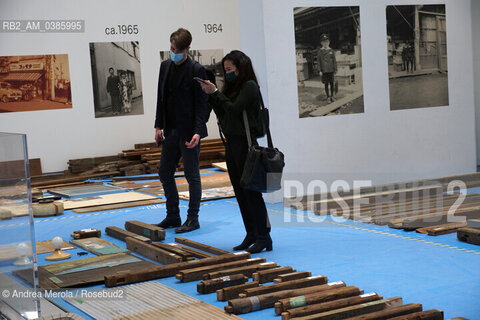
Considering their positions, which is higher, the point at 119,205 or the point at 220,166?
the point at 220,166

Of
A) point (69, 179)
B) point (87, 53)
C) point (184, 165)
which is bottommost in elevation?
point (69, 179)

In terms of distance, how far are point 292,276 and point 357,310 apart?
0.98 metres

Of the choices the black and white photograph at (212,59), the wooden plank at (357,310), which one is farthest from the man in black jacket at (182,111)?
the black and white photograph at (212,59)

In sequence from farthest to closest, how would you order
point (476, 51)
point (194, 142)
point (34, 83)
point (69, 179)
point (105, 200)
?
point (34, 83), point (69, 179), point (476, 51), point (105, 200), point (194, 142)

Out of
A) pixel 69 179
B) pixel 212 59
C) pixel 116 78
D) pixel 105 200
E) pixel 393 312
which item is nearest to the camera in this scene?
pixel 393 312

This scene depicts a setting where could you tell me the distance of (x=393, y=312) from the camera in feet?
14.6

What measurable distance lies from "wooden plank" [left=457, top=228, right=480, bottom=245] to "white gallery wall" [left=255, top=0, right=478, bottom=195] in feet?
11.6

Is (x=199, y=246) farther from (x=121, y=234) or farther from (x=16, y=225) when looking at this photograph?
(x=16, y=225)

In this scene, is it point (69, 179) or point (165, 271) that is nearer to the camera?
point (165, 271)

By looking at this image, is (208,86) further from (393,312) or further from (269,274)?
(393,312)

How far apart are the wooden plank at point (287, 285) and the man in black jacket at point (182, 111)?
2748 millimetres

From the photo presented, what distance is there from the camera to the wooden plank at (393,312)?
440cm

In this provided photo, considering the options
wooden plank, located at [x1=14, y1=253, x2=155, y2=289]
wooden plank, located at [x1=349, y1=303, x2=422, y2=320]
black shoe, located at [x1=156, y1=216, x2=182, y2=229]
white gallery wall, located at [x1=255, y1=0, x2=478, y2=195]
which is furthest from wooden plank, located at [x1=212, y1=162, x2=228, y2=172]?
wooden plank, located at [x1=349, y1=303, x2=422, y2=320]

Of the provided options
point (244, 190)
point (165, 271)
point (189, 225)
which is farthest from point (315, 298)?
point (189, 225)
